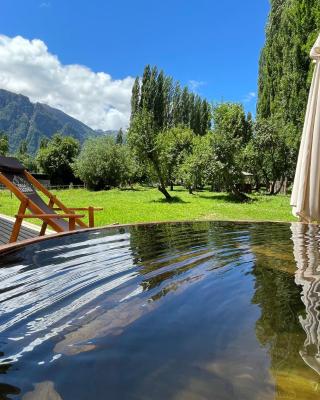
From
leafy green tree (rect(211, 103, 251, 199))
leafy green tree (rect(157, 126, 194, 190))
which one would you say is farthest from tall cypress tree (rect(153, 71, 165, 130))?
leafy green tree (rect(211, 103, 251, 199))

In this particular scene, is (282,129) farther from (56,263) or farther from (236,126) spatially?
(56,263)

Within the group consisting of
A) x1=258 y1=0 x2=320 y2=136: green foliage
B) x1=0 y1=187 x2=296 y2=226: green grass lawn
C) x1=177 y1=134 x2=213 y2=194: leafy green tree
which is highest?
x1=258 y1=0 x2=320 y2=136: green foliage

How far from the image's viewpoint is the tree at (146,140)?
64.0ft

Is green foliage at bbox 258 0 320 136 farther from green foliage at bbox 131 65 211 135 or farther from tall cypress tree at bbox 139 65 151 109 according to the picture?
tall cypress tree at bbox 139 65 151 109

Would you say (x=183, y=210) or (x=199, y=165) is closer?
(x=183, y=210)

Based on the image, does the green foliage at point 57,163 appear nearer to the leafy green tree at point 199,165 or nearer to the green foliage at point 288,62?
the green foliage at point 288,62

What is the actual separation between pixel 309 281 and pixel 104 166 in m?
32.6

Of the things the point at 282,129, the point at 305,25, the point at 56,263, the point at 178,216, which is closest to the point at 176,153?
the point at 282,129

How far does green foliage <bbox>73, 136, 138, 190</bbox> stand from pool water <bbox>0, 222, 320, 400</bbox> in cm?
3133

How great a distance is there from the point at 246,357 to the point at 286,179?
1157 inches

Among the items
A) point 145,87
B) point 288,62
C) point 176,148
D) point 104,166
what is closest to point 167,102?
point 145,87

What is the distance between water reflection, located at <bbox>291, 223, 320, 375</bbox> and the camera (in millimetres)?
1479

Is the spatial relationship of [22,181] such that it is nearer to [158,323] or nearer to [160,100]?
[158,323]

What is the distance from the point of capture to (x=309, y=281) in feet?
8.05
